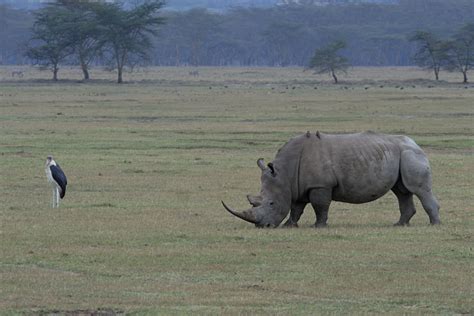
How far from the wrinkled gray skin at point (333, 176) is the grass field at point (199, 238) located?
37 cm

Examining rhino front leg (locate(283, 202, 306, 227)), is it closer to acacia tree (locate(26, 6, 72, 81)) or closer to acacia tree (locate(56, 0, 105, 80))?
acacia tree (locate(56, 0, 105, 80))

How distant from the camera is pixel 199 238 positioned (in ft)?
52.3

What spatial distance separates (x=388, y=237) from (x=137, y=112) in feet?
115

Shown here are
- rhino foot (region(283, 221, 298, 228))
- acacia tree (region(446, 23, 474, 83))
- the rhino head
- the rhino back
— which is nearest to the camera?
the rhino head

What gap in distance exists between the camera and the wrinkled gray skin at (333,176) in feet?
56.3

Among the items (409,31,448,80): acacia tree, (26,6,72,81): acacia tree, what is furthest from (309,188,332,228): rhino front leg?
(409,31,448,80): acacia tree

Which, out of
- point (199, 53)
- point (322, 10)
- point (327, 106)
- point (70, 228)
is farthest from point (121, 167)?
point (322, 10)

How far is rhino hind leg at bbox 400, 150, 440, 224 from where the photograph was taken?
17.5 metres

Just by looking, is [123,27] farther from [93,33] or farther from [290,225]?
[290,225]

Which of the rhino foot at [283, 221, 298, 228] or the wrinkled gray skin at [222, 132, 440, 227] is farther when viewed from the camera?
the rhino foot at [283, 221, 298, 228]

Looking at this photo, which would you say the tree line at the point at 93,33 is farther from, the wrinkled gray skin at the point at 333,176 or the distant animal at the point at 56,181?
the wrinkled gray skin at the point at 333,176

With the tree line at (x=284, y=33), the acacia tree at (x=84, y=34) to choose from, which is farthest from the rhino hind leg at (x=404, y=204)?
the tree line at (x=284, y=33)

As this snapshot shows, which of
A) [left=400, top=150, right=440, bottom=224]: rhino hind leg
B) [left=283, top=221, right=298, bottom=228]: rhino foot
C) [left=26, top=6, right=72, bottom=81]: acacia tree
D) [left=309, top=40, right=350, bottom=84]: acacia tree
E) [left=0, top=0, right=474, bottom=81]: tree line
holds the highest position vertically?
[left=400, top=150, right=440, bottom=224]: rhino hind leg

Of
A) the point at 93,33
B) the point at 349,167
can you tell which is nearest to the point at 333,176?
the point at 349,167
